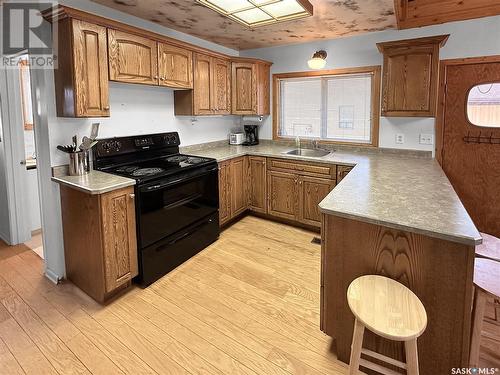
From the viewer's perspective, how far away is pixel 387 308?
4.28 feet

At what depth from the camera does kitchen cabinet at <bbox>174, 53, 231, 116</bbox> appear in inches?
132

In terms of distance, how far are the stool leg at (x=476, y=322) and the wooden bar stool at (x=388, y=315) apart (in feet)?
1.22

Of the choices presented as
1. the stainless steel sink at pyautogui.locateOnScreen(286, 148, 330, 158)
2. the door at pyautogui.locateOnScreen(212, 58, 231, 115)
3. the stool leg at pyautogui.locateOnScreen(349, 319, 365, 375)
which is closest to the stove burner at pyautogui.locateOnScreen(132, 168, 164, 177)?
the door at pyautogui.locateOnScreen(212, 58, 231, 115)

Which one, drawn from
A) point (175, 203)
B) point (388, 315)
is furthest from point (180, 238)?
point (388, 315)

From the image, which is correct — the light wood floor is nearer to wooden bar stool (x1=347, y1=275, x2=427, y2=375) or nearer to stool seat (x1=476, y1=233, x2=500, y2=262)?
wooden bar stool (x1=347, y1=275, x2=427, y2=375)

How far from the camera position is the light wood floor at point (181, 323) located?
175cm

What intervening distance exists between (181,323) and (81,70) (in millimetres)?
1976

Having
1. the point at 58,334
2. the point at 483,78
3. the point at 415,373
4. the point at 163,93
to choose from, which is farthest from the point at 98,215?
the point at 483,78

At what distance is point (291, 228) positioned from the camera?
3768mm

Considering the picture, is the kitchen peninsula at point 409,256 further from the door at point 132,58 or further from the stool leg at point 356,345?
the door at point 132,58

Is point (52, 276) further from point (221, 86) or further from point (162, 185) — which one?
point (221, 86)

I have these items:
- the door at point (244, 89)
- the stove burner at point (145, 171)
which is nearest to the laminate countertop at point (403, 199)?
the stove burner at point (145, 171)

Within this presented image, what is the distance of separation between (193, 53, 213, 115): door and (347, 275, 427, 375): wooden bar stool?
2.65 meters

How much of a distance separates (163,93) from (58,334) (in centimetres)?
244
